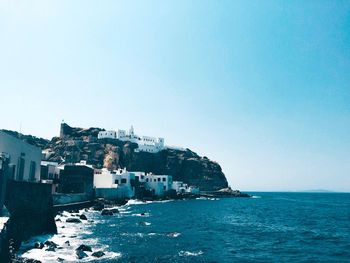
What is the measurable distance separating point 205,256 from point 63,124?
499ft

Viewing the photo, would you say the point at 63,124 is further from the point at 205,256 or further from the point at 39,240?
the point at 205,256

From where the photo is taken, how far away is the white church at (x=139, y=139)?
174 m

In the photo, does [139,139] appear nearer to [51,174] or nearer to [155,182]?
[155,182]

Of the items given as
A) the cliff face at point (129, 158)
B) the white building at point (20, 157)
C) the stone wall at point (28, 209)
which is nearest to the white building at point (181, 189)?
the cliff face at point (129, 158)

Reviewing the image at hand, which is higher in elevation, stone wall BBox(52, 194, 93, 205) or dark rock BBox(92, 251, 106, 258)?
stone wall BBox(52, 194, 93, 205)

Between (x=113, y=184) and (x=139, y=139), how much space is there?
68551 millimetres

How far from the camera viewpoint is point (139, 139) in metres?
185

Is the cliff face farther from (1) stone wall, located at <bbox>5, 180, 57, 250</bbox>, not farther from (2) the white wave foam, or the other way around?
(2) the white wave foam

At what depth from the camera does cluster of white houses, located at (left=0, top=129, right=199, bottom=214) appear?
46750 millimetres

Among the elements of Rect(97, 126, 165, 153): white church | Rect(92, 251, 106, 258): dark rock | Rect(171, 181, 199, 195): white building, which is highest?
Rect(97, 126, 165, 153): white church

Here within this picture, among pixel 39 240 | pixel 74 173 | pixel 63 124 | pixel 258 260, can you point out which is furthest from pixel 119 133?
pixel 258 260

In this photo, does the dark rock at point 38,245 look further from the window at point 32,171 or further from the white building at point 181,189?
the white building at point 181,189

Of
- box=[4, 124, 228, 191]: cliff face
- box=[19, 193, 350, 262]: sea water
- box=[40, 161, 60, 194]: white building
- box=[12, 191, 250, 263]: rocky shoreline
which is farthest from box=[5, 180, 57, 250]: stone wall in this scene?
box=[4, 124, 228, 191]: cliff face

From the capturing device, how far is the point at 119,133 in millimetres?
178250
